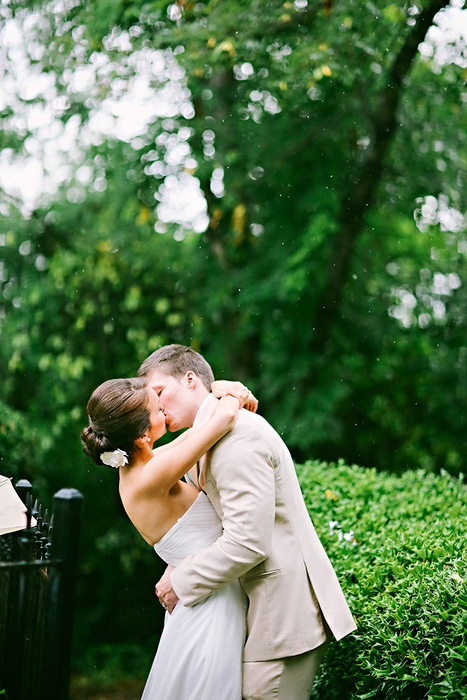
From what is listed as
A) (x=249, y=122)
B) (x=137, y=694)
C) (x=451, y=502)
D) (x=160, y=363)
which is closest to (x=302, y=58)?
(x=249, y=122)

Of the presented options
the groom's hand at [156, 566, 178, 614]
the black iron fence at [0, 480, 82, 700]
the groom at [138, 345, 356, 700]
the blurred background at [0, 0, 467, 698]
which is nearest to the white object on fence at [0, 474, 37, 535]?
the black iron fence at [0, 480, 82, 700]

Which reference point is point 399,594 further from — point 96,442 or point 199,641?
point 96,442

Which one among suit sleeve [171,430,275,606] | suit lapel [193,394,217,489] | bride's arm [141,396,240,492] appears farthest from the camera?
suit lapel [193,394,217,489]

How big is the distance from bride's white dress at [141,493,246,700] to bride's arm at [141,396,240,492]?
0.21 meters

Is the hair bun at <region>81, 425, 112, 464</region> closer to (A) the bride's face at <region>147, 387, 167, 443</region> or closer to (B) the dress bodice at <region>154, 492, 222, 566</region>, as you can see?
(A) the bride's face at <region>147, 387, 167, 443</region>

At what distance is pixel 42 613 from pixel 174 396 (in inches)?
36.8

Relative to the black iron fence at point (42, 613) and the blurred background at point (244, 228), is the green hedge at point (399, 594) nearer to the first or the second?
the black iron fence at point (42, 613)

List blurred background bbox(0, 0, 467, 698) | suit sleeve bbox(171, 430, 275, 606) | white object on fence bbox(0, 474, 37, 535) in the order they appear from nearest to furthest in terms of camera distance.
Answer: suit sleeve bbox(171, 430, 275, 606)
white object on fence bbox(0, 474, 37, 535)
blurred background bbox(0, 0, 467, 698)

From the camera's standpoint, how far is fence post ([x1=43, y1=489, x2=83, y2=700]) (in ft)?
7.49

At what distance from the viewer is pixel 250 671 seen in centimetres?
271

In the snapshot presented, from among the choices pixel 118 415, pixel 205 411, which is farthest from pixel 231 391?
pixel 118 415

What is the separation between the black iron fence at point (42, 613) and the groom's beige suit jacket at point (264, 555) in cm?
49

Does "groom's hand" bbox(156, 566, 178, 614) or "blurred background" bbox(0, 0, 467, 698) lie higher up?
"groom's hand" bbox(156, 566, 178, 614)

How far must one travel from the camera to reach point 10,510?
3.21 meters
